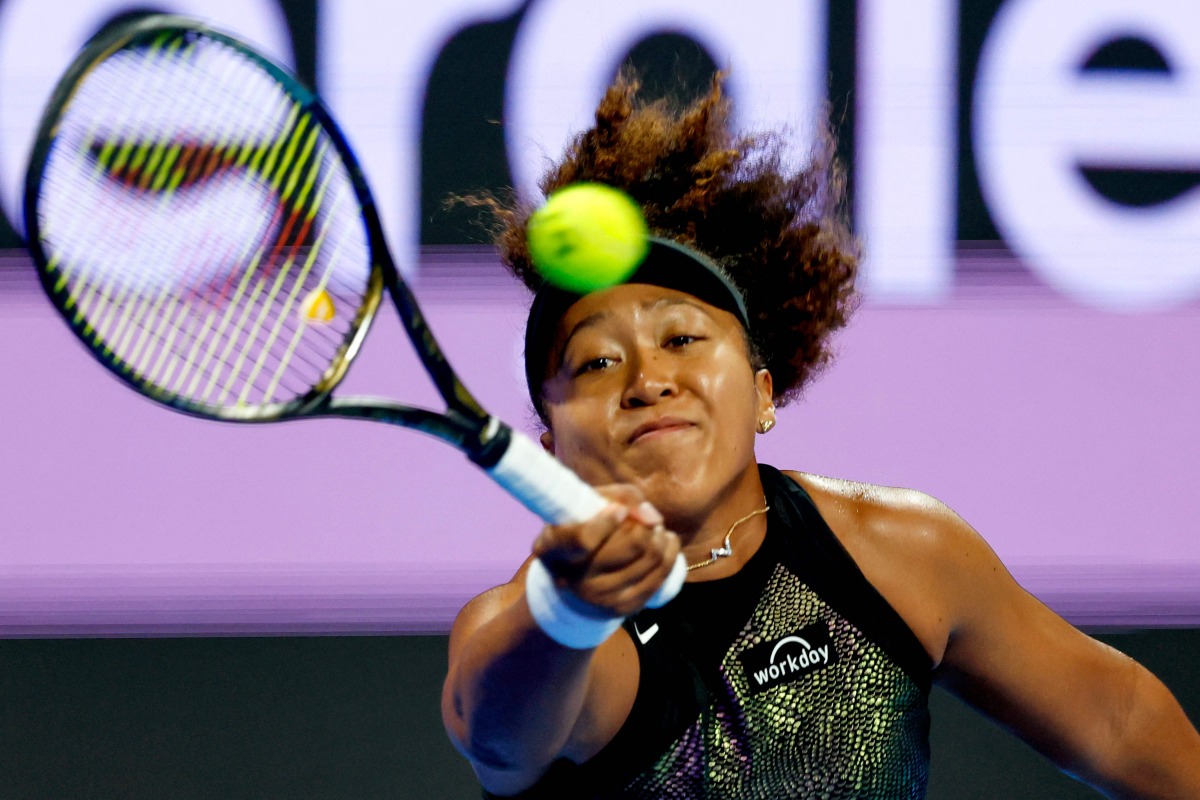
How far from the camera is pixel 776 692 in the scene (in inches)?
57.7

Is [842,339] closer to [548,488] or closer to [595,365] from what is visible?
[595,365]

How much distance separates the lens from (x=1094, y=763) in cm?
164

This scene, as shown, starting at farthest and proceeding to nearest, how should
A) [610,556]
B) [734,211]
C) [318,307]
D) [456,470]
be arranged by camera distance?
1. [456,470]
2. [734,211]
3. [318,307]
4. [610,556]

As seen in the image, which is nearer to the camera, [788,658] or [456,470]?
[788,658]

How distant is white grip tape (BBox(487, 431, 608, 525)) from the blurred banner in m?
1.13

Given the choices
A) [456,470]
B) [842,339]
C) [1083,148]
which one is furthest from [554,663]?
[1083,148]

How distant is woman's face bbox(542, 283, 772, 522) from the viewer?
1429mm

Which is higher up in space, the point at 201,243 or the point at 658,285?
the point at 201,243

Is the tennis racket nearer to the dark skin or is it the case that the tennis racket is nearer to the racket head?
the racket head

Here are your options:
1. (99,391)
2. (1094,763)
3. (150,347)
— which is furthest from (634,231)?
(99,391)

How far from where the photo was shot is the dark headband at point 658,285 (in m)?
1.55

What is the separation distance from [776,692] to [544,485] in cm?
55

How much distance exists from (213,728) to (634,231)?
1181mm

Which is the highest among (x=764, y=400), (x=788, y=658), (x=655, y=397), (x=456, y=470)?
(x=655, y=397)
